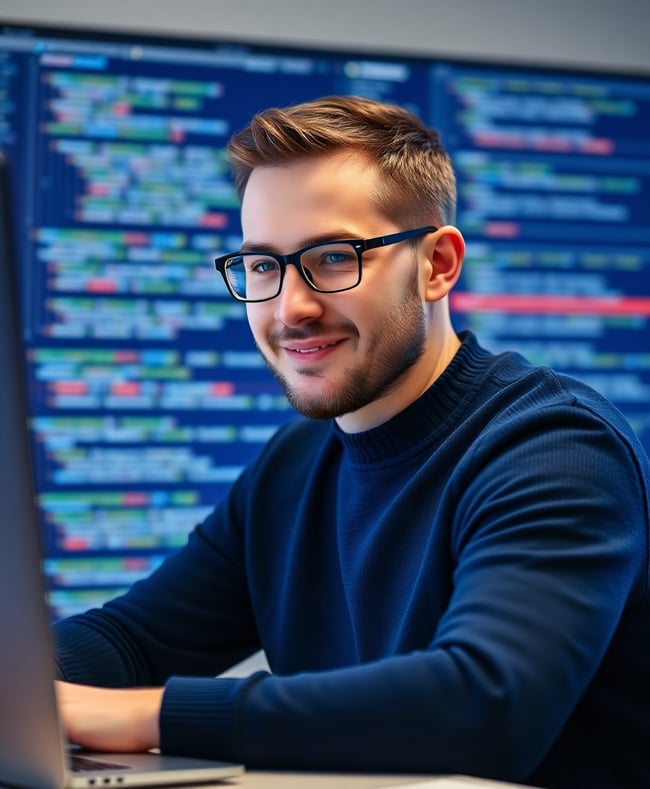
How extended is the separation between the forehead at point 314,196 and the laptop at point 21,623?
29.6 inches

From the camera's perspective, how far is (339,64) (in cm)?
256

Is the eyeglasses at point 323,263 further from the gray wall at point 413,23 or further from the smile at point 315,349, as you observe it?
the gray wall at point 413,23

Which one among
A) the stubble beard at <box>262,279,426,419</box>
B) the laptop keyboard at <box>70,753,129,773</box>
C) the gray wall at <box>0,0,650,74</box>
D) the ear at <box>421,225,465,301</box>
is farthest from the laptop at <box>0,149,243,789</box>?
the gray wall at <box>0,0,650,74</box>

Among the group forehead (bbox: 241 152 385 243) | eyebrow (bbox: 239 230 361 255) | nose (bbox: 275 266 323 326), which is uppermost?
forehead (bbox: 241 152 385 243)

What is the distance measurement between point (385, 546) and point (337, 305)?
0.34 meters

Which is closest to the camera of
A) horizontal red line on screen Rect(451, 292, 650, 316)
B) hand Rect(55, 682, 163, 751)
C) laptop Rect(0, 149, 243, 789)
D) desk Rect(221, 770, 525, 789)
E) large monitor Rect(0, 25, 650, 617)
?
laptop Rect(0, 149, 243, 789)

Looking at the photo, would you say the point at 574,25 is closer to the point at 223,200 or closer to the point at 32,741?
the point at 223,200

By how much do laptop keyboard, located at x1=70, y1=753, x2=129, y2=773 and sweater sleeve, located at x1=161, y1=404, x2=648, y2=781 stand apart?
0.06 meters

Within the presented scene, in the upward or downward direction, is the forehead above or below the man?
above

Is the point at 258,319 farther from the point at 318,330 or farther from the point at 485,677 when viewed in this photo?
the point at 485,677

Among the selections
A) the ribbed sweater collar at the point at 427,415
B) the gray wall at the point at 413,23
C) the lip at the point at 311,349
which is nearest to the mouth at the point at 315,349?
the lip at the point at 311,349

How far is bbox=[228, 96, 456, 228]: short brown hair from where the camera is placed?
143 cm

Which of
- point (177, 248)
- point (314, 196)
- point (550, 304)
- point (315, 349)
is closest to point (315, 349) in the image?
point (315, 349)

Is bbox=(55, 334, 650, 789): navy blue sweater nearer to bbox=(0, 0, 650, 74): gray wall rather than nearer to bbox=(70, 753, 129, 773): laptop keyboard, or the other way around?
bbox=(70, 753, 129, 773): laptop keyboard
